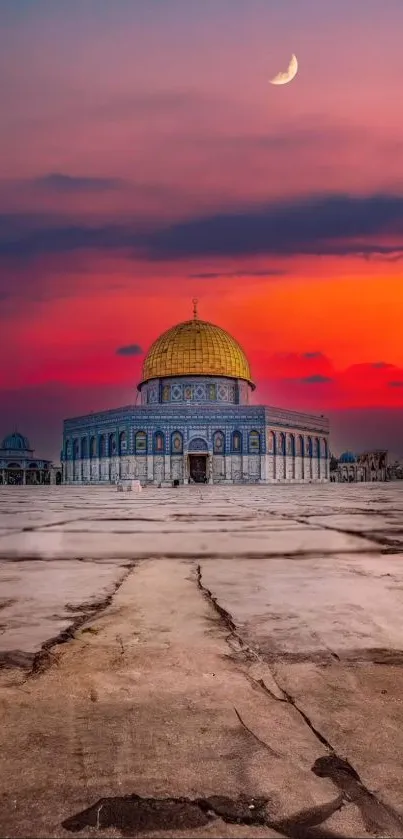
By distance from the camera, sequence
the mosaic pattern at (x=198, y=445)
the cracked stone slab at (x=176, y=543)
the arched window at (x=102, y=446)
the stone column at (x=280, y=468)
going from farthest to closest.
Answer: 1. the arched window at (x=102, y=446)
2. the stone column at (x=280, y=468)
3. the mosaic pattern at (x=198, y=445)
4. the cracked stone slab at (x=176, y=543)

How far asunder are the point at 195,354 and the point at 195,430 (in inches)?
311

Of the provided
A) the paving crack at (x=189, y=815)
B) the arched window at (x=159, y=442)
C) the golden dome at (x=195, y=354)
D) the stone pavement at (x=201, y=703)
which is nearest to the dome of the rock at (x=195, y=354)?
the golden dome at (x=195, y=354)

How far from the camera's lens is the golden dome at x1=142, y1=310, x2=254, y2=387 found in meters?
55.4

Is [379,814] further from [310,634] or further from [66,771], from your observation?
[310,634]

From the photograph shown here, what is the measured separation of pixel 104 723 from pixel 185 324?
57764 mm

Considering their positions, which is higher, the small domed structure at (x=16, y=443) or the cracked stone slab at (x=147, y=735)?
the small domed structure at (x=16, y=443)

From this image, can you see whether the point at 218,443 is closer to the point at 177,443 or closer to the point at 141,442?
the point at 177,443

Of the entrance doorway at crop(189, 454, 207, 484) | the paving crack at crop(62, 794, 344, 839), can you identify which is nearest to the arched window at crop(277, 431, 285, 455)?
the entrance doorway at crop(189, 454, 207, 484)

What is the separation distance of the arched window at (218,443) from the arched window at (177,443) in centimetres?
281

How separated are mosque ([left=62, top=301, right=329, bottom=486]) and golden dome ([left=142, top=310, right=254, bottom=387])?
90mm

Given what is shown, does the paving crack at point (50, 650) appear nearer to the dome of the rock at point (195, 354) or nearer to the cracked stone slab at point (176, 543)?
the cracked stone slab at point (176, 543)

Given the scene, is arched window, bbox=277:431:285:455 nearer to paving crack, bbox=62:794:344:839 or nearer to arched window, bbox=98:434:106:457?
arched window, bbox=98:434:106:457

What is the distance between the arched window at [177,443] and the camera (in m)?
51.2

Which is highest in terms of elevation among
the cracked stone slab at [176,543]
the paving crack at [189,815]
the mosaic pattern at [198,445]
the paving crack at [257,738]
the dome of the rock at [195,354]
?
the dome of the rock at [195,354]
